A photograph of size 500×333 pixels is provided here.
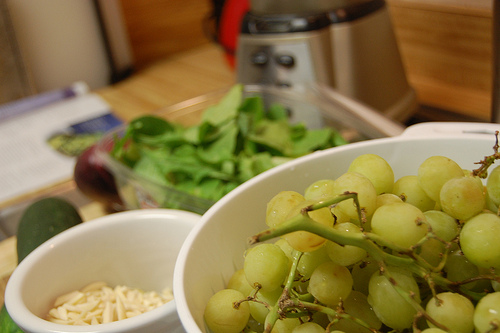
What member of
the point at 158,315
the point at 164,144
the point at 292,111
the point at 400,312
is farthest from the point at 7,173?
the point at 400,312

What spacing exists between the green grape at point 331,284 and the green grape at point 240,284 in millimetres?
48

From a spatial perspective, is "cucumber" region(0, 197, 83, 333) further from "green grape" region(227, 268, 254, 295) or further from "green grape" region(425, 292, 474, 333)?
"green grape" region(425, 292, 474, 333)

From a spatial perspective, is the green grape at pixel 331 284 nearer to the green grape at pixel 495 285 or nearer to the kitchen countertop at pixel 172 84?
the green grape at pixel 495 285

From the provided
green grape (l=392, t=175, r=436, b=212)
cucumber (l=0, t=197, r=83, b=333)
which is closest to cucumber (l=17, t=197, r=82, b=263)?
cucumber (l=0, t=197, r=83, b=333)

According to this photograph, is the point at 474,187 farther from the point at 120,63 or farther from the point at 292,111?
the point at 120,63

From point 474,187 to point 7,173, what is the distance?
2.66ft

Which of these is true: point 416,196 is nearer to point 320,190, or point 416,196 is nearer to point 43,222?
point 320,190

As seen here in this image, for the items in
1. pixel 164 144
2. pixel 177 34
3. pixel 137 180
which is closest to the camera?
pixel 137 180

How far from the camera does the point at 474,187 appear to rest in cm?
22

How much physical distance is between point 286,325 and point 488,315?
0.09 metres

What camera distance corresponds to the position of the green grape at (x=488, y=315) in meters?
0.18

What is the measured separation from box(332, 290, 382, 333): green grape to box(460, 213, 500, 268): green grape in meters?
0.05

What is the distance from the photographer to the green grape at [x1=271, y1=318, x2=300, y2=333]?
0.23m

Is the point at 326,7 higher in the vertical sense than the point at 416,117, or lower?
higher
